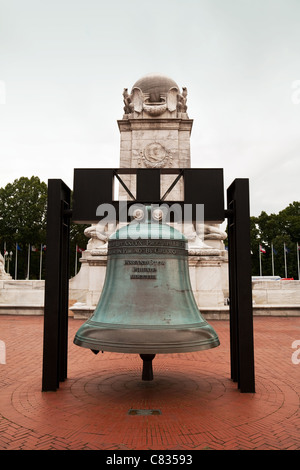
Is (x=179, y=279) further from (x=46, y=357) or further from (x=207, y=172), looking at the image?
(x=46, y=357)

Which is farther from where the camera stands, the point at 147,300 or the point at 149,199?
the point at 149,199

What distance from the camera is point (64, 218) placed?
6.14 meters

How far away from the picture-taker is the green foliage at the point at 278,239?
48.5 metres

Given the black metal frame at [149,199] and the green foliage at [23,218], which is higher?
the green foliage at [23,218]

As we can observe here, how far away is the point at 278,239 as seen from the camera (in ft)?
165

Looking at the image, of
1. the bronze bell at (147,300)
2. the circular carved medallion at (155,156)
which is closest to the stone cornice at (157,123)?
the circular carved medallion at (155,156)

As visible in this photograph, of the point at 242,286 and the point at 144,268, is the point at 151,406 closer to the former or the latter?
the point at 144,268

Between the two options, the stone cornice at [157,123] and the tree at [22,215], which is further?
the tree at [22,215]

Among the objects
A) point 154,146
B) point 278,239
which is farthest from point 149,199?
point 278,239

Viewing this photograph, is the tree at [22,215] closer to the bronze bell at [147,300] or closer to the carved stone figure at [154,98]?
the carved stone figure at [154,98]

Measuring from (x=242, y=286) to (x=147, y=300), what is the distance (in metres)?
1.59

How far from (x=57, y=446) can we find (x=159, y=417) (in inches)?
50.0

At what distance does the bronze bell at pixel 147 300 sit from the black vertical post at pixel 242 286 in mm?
833
